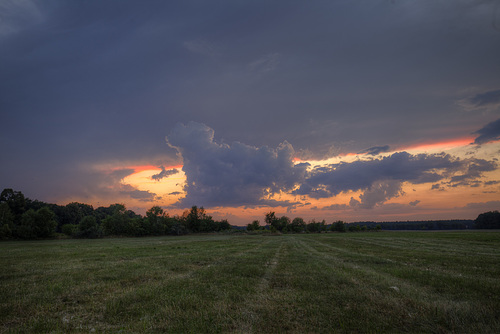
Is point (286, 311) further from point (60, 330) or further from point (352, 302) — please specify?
point (60, 330)

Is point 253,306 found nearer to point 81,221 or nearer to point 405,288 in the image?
point 405,288

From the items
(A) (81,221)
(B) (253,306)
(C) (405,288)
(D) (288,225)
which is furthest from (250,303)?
(D) (288,225)

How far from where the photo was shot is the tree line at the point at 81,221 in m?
74.8

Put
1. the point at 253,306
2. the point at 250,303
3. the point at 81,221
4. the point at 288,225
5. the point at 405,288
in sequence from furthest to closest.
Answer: the point at 288,225, the point at 81,221, the point at 405,288, the point at 250,303, the point at 253,306

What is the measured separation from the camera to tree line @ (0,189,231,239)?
7475cm

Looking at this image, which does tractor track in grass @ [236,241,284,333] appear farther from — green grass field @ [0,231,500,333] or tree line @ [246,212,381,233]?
tree line @ [246,212,381,233]

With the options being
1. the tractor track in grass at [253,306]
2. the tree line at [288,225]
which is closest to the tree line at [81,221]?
the tree line at [288,225]

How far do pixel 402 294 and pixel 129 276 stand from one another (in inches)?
462

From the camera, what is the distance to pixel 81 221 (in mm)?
88875

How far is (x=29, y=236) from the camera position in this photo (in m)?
73.5

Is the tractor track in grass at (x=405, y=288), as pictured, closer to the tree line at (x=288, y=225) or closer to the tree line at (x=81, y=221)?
the tree line at (x=81, y=221)

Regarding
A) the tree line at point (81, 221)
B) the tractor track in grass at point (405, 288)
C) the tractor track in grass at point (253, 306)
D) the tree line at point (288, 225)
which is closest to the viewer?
the tractor track in grass at point (253, 306)

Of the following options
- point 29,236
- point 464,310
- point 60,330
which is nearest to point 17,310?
point 60,330

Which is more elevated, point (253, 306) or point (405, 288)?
point (253, 306)
